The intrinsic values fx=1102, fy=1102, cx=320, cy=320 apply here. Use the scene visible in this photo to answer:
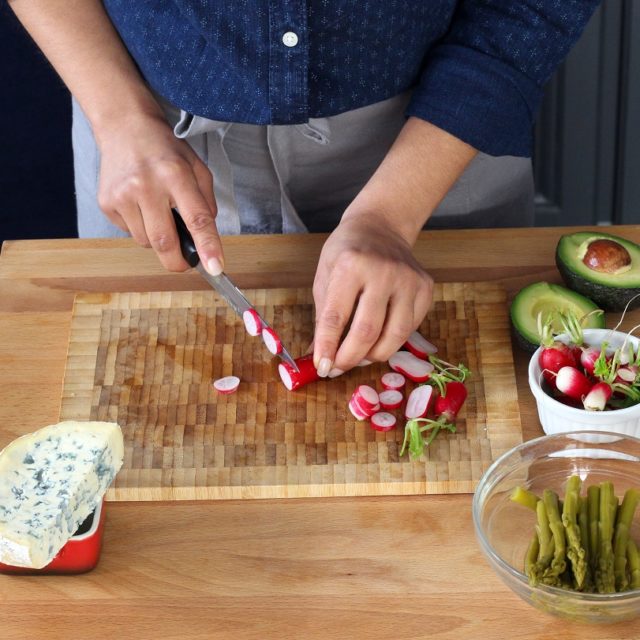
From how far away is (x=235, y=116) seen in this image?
5.18 feet

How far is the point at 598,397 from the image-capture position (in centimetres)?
129

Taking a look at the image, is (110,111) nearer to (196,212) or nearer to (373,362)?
(196,212)

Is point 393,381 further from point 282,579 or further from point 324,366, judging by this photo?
point 282,579

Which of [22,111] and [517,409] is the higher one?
[517,409]

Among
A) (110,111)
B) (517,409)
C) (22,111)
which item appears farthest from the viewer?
(22,111)

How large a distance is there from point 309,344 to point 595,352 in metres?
0.41

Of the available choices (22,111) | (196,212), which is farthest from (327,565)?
(22,111)

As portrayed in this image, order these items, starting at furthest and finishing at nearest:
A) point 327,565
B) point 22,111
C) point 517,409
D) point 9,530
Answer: point 22,111, point 517,409, point 327,565, point 9,530

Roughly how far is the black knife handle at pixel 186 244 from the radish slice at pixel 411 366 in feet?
1.03

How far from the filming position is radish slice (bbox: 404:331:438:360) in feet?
4.93

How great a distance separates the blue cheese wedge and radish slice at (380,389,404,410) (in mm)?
350

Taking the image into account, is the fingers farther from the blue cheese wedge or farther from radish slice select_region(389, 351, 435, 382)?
the blue cheese wedge

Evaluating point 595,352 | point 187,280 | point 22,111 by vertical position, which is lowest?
point 22,111

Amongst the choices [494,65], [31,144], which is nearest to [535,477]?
[494,65]
